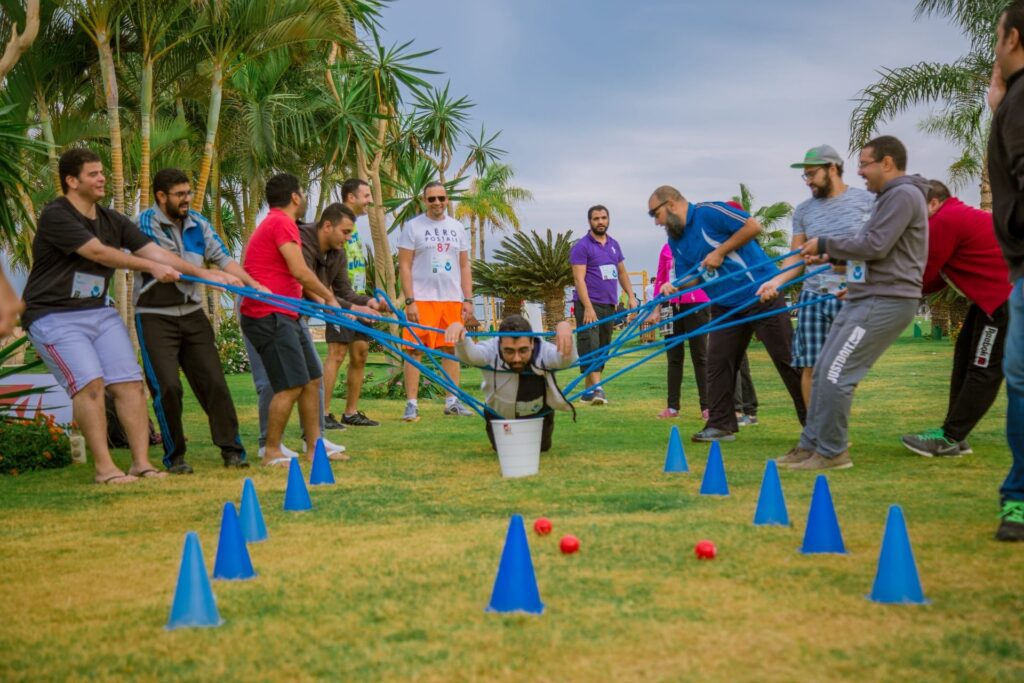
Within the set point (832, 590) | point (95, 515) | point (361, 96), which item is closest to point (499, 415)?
point (95, 515)

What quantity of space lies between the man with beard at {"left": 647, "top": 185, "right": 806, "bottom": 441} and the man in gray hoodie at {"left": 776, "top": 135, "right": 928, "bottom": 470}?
1.39m

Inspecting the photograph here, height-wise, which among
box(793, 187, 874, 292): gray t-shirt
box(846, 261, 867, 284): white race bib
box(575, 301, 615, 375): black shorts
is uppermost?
box(793, 187, 874, 292): gray t-shirt

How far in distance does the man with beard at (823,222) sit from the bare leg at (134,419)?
431 centimetres

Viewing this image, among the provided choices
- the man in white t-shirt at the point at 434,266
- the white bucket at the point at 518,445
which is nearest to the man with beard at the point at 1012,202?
the white bucket at the point at 518,445

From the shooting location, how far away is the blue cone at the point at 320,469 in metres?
5.82

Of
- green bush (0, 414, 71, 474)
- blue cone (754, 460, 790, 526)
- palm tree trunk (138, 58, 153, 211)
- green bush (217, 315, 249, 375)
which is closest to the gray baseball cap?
blue cone (754, 460, 790, 526)

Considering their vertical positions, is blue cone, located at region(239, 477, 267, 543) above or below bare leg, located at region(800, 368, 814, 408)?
below

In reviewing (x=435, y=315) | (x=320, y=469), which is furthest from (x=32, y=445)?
(x=435, y=315)

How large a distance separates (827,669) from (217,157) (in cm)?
2923

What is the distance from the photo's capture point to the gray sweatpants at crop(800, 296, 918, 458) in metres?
5.65

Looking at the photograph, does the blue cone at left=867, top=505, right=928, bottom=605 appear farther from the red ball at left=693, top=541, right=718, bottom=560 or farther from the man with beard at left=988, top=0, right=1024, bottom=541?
the man with beard at left=988, top=0, right=1024, bottom=541

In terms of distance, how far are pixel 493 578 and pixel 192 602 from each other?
3.41ft

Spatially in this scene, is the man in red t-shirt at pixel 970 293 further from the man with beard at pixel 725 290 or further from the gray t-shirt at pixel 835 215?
the man with beard at pixel 725 290

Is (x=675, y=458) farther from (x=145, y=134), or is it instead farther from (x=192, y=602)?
(x=145, y=134)
